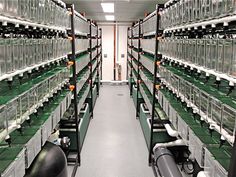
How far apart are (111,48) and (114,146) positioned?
8681 mm

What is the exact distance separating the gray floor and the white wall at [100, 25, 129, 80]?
5.22 m

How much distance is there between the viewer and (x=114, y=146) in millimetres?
5375

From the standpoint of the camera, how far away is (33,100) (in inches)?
103

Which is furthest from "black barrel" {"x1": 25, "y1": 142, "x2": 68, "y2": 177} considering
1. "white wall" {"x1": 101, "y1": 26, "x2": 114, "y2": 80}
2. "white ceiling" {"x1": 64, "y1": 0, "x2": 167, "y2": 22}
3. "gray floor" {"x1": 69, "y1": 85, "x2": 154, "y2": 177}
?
"white wall" {"x1": 101, "y1": 26, "x2": 114, "y2": 80}

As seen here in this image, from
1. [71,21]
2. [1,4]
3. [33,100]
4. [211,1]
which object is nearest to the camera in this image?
[1,4]

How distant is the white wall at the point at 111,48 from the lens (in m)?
13.2

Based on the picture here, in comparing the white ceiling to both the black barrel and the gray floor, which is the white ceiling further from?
the black barrel

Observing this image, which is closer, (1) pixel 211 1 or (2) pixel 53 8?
(1) pixel 211 1

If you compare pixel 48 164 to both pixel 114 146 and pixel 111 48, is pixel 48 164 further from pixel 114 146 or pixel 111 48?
pixel 111 48

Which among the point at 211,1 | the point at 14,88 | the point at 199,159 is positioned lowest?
the point at 199,159

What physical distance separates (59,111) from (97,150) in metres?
1.95

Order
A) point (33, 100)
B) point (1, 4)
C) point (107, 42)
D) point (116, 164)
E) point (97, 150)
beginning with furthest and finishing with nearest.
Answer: point (107, 42) < point (97, 150) < point (116, 164) < point (33, 100) < point (1, 4)

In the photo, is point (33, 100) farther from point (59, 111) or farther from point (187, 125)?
point (187, 125)

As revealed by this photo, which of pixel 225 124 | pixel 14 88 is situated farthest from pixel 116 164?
pixel 225 124
